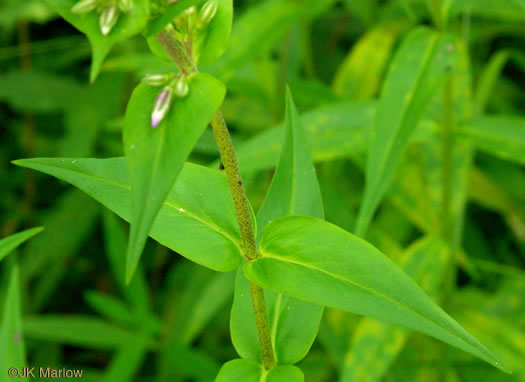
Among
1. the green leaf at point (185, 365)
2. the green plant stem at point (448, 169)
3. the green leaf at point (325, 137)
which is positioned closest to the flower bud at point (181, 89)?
the green leaf at point (325, 137)

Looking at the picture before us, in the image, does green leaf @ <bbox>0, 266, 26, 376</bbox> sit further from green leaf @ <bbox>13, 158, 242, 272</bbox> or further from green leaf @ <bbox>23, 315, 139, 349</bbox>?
green leaf @ <bbox>23, 315, 139, 349</bbox>

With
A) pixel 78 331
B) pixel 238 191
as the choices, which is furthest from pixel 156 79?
pixel 78 331

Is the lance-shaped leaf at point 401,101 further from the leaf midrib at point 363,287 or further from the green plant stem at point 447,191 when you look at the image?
the leaf midrib at point 363,287

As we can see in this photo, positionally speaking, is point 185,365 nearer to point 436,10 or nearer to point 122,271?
point 122,271

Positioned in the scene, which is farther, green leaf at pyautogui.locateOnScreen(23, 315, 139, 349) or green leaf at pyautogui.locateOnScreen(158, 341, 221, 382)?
green leaf at pyautogui.locateOnScreen(23, 315, 139, 349)

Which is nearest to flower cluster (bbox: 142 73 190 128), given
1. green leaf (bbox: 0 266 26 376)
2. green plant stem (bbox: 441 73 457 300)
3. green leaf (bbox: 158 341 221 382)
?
green leaf (bbox: 0 266 26 376)

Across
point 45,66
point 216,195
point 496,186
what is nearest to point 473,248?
point 496,186
